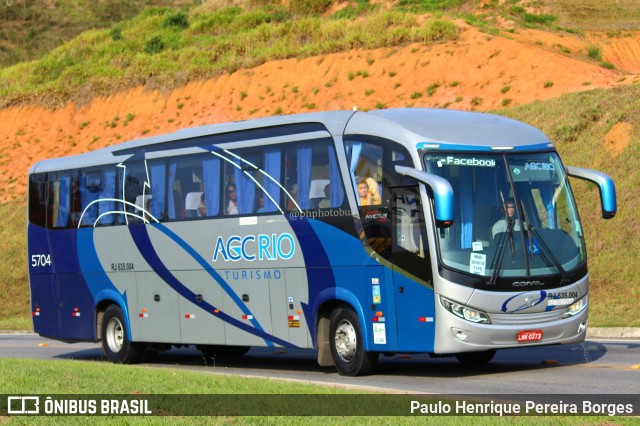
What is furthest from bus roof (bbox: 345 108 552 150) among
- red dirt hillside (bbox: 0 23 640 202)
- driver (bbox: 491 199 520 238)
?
red dirt hillside (bbox: 0 23 640 202)

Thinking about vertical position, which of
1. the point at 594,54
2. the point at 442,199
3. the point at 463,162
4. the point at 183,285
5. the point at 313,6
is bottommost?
the point at 183,285

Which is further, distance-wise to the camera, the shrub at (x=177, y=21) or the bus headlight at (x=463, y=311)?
the shrub at (x=177, y=21)

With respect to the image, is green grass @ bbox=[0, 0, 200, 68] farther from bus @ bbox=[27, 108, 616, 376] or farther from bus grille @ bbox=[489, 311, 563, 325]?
bus grille @ bbox=[489, 311, 563, 325]

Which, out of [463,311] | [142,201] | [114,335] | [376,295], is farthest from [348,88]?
[463,311]

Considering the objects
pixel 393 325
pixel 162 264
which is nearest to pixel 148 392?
pixel 393 325

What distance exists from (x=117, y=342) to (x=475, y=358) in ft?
23.5

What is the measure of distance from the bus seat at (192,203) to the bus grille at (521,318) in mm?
6126

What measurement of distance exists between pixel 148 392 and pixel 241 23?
53.2 metres

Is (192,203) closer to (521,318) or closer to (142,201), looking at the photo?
(142,201)

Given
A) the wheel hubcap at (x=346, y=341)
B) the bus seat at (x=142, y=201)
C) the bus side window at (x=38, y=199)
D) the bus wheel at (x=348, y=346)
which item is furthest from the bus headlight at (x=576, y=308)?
the bus side window at (x=38, y=199)

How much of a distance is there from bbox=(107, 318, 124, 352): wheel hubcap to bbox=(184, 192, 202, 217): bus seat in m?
3.23

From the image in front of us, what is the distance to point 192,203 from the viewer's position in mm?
18641

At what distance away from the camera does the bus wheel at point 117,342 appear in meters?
20.4

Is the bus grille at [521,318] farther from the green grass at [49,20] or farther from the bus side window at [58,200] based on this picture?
the green grass at [49,20]
